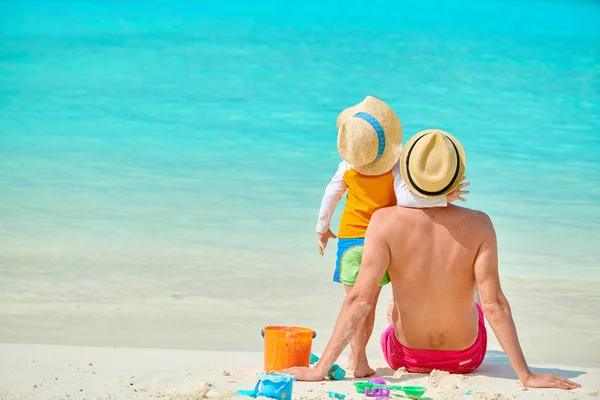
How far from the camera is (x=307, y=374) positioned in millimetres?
3707

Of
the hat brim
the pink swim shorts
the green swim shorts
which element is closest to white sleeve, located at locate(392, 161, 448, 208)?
the hat brim

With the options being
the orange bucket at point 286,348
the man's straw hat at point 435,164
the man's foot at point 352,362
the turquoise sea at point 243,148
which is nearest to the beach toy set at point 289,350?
the orange bucket at point 286,348

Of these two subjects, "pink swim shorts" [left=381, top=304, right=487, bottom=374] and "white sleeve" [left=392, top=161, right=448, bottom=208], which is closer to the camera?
"white sleeve" [left=392, top=161, right=448, bottom=208]

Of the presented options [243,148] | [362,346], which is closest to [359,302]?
[362,346]

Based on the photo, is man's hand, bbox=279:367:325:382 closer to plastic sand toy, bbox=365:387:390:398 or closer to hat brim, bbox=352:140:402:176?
plastic sand toy, bbox=365:387:390:398

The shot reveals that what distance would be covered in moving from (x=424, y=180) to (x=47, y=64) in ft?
46.1

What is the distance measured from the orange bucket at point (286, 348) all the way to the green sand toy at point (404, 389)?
12.8 inches

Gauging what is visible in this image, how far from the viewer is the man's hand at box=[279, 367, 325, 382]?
3.69 meters

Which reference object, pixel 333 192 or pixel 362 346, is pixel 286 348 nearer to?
pixel 362 346

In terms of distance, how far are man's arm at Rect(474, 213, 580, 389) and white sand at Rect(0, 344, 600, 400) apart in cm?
5

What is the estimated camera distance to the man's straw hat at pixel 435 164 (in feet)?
12.0

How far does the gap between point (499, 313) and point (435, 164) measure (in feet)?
2.10

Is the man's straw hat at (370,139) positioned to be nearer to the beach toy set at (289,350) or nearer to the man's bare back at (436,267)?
the man's bare back at (436,267)

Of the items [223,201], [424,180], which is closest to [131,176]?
[223,201]
